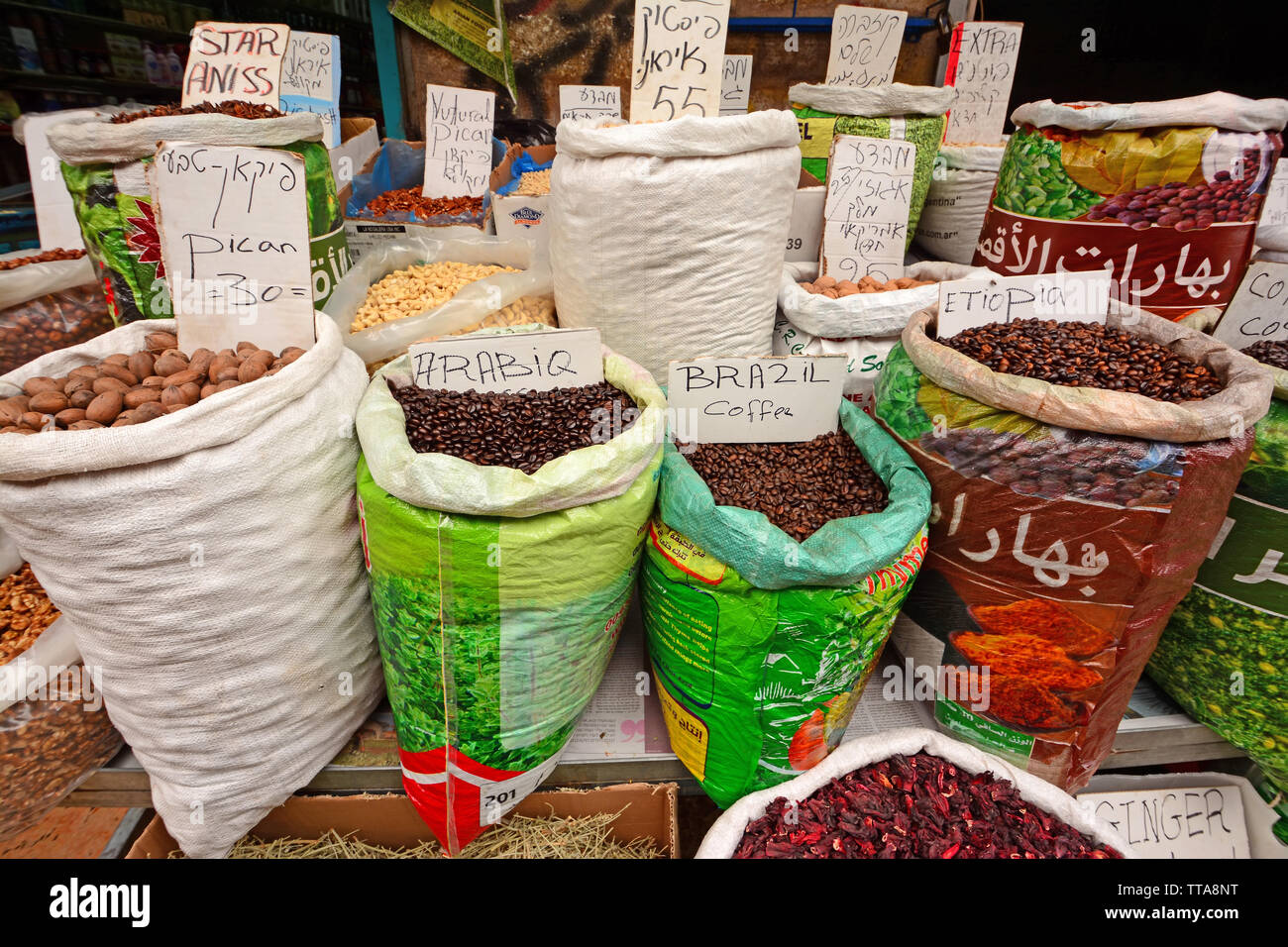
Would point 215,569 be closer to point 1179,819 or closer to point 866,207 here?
point 866,207

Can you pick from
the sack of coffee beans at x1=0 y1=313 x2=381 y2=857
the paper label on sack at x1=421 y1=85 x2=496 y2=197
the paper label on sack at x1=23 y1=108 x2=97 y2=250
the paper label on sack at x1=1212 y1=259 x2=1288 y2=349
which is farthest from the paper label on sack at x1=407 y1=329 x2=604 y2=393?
the paper label on sack at x1=421 y1=85 x2=496 y2=197

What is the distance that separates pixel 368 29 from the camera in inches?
147

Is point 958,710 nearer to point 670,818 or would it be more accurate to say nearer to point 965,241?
point 670,818

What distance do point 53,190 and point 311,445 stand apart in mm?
1582

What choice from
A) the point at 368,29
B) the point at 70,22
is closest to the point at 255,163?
the point at 70,22

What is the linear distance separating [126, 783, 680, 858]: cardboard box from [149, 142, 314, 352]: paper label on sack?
0.83m

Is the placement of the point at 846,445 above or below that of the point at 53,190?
below

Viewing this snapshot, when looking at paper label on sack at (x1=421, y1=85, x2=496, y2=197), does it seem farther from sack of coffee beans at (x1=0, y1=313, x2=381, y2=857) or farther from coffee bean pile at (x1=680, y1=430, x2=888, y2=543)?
coffee bean pile at (x1=680, y1=430, x2=888, y2=543)

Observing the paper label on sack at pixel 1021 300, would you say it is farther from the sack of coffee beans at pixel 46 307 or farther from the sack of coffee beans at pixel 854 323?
the sack of coffee beans at pixel 46 307

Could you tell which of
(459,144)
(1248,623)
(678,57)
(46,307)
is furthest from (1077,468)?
(459,144)

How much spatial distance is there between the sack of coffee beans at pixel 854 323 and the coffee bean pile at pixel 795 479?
268 mm

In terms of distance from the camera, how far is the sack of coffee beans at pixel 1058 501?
92 cm

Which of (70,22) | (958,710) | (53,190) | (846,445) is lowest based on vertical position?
(958,710)

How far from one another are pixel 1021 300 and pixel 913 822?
0.94 m
